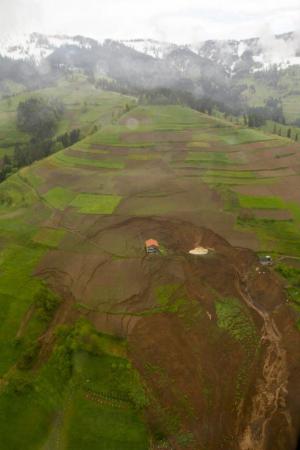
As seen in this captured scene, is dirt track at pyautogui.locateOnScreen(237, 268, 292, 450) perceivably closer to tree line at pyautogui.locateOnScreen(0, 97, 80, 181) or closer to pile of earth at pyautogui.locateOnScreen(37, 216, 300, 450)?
pile of earth at pyautogui.locateOnScreen(37, 216, 300, 450)

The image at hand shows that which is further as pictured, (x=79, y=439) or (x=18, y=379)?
(x=18, y=379)

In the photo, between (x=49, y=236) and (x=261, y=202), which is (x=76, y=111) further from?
(x=261, y=202)

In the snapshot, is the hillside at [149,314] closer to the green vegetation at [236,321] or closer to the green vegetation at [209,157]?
the green vegetation at [236,321]

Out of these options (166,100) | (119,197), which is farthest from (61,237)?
(166,100)

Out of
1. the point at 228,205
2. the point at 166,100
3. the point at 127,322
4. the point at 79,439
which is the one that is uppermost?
the point at 166,100

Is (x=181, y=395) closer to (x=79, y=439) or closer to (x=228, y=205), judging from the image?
(x=79, y=439)

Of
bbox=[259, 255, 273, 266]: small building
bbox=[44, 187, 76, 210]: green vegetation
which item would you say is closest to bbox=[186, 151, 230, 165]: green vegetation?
bbox=[44, 187, 76, 210]: green vegetation
